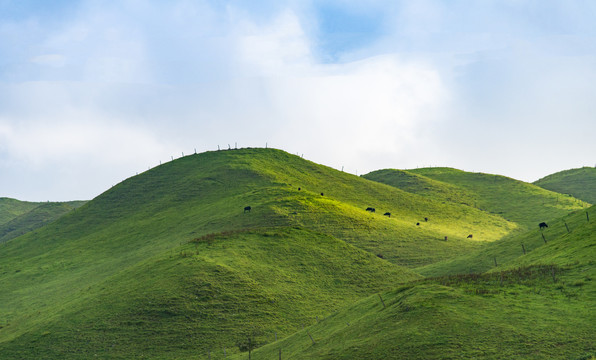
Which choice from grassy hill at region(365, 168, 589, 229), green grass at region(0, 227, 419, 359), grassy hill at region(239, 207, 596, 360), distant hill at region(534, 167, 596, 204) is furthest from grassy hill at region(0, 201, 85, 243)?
distant hill at region(534, 167, 596, 204)

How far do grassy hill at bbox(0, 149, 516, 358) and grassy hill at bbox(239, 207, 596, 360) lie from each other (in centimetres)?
1327

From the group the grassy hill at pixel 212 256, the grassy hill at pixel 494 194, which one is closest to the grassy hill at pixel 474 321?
the grassy hill at pixel 212 256

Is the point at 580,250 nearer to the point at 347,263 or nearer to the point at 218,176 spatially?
the point at 347,263

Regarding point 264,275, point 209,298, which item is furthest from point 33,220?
point 209,298

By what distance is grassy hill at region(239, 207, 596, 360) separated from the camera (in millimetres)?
31234

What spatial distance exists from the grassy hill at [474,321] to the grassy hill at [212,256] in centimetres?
1327

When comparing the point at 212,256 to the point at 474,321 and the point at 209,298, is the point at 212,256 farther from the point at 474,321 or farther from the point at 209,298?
the point at 474,321

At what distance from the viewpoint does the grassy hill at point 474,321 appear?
1230 inches

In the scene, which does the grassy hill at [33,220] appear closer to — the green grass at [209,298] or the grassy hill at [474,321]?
the green grass at [209,298]

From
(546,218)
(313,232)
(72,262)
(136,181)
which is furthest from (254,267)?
(546,218)

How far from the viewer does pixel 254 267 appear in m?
68.2

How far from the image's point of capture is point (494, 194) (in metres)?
166

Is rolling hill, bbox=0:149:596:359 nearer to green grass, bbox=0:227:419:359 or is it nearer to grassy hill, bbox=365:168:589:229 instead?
green grass, bbox=0:227:419:359

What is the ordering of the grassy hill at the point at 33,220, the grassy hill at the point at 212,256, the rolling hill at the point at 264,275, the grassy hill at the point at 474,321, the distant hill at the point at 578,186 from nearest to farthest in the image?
the grassy hill at the point at 474,321
the rolling hill at the point at 264,275
the grassy hill at the point at 212,256
the distant hill at the point at 578,186
the grassy hill at the point at 33,220
